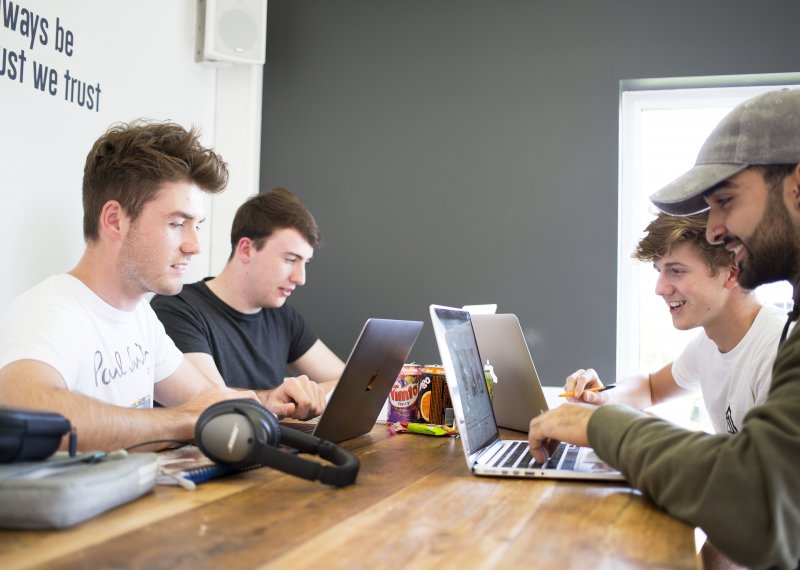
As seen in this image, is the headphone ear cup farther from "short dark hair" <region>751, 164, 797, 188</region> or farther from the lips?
the lips

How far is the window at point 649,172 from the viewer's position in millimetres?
3385

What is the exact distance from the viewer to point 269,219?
288cm

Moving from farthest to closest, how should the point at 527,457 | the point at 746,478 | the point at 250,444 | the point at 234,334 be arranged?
the point at 234,334
the point at 527,457
the point at 250,444
the point at 746,478

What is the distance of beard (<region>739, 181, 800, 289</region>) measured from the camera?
4.30 feet

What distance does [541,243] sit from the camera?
338 centimetres

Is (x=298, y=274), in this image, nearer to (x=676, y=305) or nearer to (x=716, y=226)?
(x=676, y=305)

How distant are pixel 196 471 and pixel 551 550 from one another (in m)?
0.58

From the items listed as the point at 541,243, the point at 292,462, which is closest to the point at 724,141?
the point at 292,462

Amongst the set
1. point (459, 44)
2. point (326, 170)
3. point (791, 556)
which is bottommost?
point (791, 556)

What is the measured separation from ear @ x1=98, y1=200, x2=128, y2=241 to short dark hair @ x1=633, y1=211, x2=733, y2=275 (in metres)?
1.44

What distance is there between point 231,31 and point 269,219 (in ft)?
3.38

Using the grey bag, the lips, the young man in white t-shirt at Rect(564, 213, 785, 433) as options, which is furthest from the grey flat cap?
the grey bag

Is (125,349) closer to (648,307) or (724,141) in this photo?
(724,141)

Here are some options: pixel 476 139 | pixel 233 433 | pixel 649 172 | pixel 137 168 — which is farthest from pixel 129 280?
pixel 649 172
